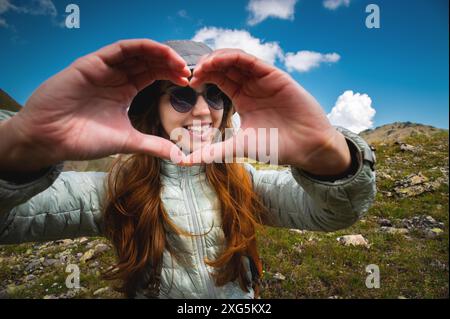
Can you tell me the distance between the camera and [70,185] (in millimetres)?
2461

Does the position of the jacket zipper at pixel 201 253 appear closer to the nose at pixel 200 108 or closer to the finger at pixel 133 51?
the nose at pixel 200 108

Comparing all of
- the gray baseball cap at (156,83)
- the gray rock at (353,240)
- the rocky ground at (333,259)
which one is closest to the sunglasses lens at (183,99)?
the gray baseball cap at (156,83)

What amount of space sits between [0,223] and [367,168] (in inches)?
110

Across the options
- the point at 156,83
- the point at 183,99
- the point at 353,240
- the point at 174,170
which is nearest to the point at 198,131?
the point at 183,99

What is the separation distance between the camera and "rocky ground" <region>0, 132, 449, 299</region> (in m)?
5.11

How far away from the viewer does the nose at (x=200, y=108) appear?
286 centimetres

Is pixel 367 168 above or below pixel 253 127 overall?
below

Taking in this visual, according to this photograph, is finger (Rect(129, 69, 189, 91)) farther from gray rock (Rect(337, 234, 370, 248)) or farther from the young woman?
gray rock (Rect(337, 234, 370, 248))

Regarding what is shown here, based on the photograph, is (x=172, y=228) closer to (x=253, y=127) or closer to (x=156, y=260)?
(x=156, y=260)

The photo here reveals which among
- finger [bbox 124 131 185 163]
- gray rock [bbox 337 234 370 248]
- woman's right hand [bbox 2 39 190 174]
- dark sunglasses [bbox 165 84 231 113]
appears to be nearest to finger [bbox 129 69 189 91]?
woman's right hand [bbox 2 39 190 174]

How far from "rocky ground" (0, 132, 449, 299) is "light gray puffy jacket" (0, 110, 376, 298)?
9.17ft

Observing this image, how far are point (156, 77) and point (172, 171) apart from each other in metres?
1.26

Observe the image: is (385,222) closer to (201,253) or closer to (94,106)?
(201,253)

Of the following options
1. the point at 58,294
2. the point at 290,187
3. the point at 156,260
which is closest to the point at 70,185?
the point at 156,260
